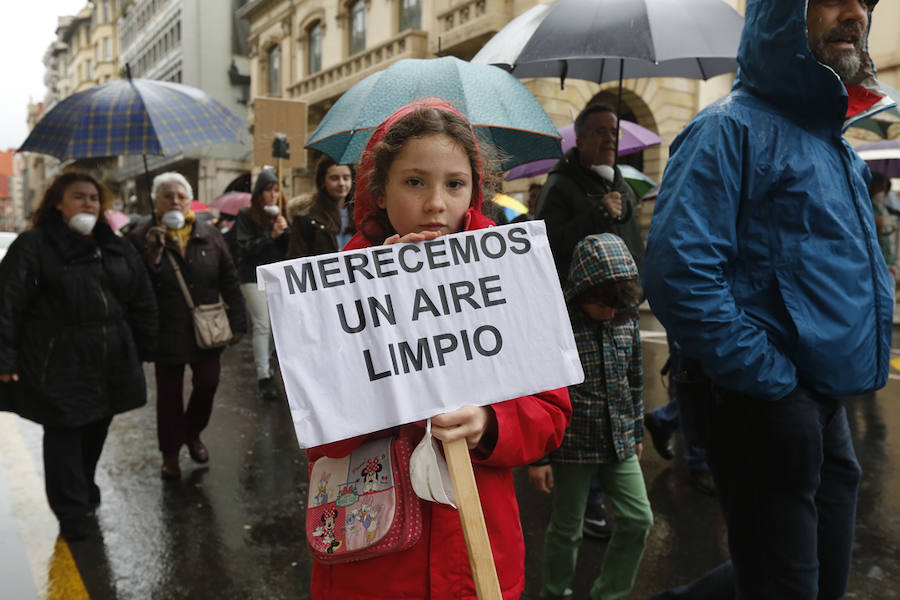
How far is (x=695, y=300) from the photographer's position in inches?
71.9

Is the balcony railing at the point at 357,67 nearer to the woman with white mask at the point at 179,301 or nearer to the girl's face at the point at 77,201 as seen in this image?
the woman with white mask at the point at 179,301

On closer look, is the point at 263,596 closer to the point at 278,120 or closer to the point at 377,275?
the point at 377,275

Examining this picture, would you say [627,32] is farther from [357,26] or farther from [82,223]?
[357,26]

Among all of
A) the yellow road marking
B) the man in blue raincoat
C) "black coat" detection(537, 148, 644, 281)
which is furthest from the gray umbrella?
the yellow road marking

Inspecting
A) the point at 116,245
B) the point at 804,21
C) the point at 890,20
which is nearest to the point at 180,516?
the point at 116,245

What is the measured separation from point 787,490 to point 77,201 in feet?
11.6

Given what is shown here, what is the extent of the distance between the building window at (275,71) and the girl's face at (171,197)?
76.6 ft

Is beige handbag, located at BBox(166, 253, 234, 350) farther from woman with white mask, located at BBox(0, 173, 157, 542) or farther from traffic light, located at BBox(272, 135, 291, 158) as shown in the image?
traffic light, located at BBox(272, 135, 291, 158)

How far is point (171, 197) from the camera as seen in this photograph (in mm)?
4391

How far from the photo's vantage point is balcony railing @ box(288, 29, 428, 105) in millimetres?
17594

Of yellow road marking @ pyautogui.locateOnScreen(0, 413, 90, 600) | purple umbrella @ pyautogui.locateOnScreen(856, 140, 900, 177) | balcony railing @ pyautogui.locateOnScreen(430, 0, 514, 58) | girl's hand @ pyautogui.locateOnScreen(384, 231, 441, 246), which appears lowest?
yellow road marking @ pyautogui.locateOnScreen(0, 413, 90, 600)

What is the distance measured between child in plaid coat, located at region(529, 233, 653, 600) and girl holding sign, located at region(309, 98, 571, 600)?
1029 millimetres

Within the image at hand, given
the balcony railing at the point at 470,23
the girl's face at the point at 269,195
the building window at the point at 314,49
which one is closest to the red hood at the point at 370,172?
the girl's face at the point at 269,195

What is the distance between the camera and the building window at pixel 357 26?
21.0m
